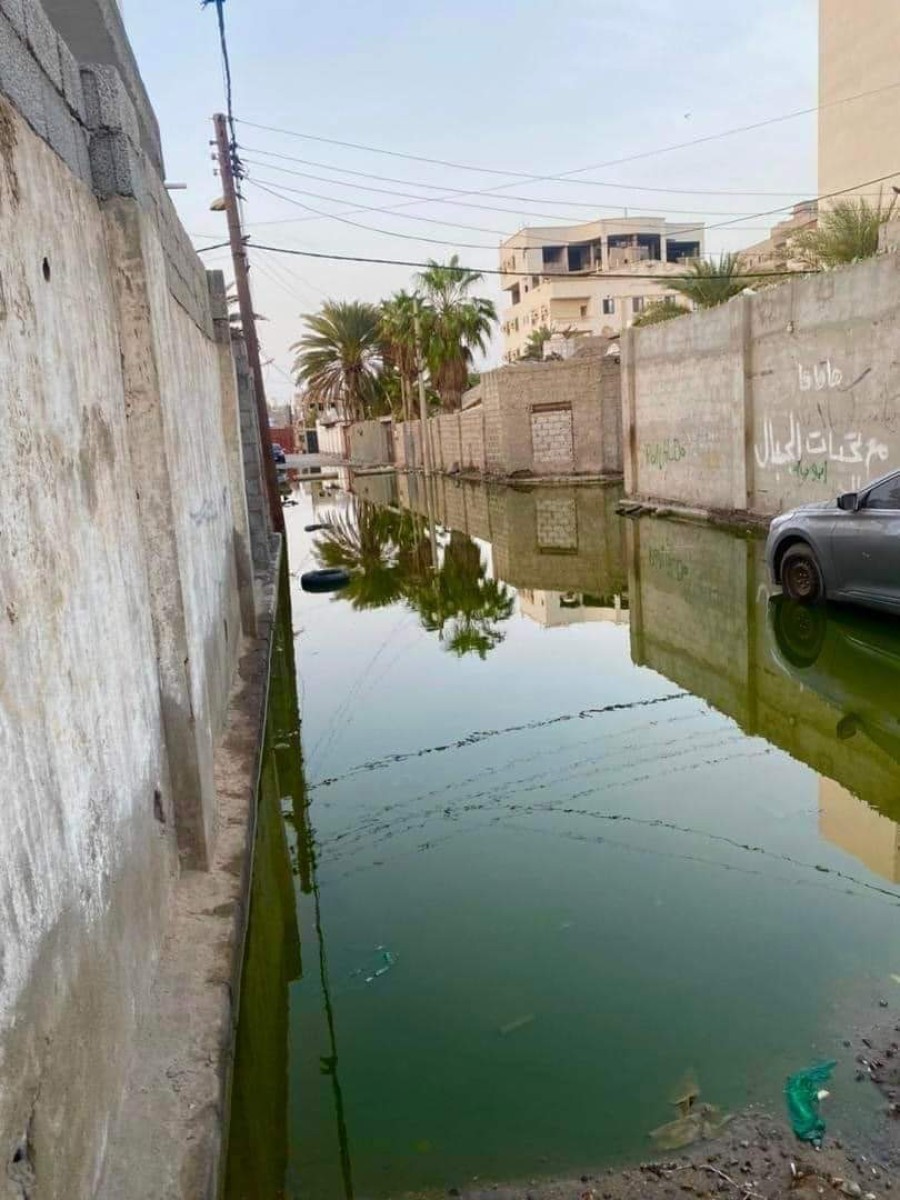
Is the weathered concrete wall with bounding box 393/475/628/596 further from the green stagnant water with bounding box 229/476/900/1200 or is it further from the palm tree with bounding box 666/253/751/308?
the palm tree with bounding box 666/253/751/308

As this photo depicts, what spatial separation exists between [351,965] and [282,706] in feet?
14.6

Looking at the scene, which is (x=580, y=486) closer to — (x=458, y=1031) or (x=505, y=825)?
(x=505, y=825)

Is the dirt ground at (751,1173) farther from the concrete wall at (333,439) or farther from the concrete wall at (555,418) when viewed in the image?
the concrete wall at (333,439)

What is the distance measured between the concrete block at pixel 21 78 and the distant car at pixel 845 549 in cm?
723

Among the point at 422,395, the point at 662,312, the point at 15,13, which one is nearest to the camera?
the point at 15,13

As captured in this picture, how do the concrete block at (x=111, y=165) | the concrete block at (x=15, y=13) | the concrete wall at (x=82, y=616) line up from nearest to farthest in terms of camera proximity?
the concrete wall at (x=82, y=616) → the concrete block at (x=15, y=13) → the concrete block at (x=111, y=165)

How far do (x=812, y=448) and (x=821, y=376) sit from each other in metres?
1.02

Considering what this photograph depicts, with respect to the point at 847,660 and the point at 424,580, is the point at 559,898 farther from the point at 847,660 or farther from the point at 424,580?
the point at 424,580

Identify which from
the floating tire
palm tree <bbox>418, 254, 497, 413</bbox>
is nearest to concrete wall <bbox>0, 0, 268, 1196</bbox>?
the floating tire

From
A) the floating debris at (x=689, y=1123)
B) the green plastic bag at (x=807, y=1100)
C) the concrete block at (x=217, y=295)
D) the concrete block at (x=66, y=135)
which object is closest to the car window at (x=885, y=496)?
the green plastic bag at (x=807, y=1100)

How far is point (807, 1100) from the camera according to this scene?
10.2 feet

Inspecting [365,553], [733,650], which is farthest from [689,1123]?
[365,553]

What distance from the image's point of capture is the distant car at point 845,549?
8211 mm

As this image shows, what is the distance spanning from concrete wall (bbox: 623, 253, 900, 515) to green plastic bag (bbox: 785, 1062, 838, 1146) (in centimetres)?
1005
